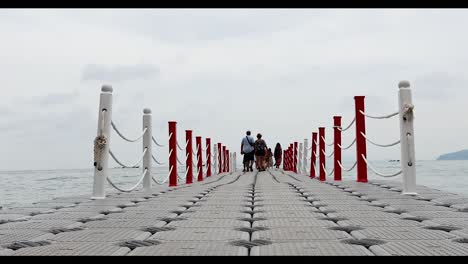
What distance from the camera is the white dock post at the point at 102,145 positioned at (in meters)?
5.84

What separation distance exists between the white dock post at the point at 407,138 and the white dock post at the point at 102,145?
3.22 meters

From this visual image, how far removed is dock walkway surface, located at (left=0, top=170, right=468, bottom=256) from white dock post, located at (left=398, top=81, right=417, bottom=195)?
57 centimetres

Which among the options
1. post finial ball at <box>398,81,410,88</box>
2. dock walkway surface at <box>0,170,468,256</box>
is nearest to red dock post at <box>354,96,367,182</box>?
post finial ball at <box>398,81,410,88</box>

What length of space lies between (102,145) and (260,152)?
38.0 feet

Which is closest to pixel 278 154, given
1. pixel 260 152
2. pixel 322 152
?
pixel 260 152

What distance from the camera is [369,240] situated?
8.37 ft

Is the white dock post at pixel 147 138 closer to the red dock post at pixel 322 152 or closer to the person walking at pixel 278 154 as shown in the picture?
the red dock post at pixel 322 152

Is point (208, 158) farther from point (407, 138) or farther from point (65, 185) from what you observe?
point (407, 138)

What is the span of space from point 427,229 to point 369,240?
2.23 ft

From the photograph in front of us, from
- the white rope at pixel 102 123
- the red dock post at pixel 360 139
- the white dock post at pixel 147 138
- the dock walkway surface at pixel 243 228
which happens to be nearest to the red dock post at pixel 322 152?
the red dock post at pixel 360 139

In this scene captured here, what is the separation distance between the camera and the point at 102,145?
19.3 ft

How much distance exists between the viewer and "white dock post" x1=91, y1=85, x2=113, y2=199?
584cm
